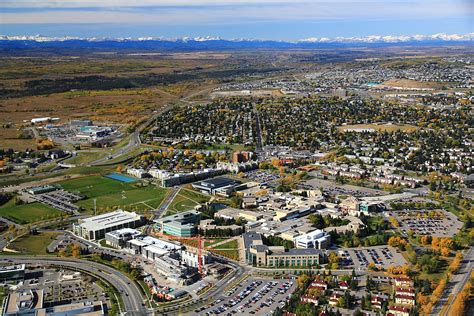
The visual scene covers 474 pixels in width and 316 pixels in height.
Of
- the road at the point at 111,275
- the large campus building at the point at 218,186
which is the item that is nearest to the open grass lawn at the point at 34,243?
the road at the point at 111,275

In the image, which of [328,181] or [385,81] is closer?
[328,181]

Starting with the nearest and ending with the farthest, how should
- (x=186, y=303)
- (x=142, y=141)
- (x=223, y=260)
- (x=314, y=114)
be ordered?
(x=186, y=303) → (x=223, y=260) → (x=142, y=141) → (x=314, y=114)

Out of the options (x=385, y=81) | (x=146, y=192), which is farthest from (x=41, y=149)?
(x=385, y=81)

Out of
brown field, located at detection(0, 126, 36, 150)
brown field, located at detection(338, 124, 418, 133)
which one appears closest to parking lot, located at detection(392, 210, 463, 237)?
brown field, located at detection(338, 124, 418, 133)

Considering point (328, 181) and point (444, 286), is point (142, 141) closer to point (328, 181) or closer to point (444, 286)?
point (328, 181)

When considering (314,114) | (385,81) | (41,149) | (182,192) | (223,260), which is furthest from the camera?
(385,81)

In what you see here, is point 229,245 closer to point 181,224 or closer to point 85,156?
point 181,224

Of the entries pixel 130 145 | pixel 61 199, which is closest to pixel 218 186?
pixel 61 199
